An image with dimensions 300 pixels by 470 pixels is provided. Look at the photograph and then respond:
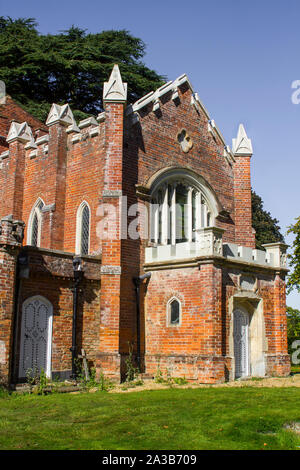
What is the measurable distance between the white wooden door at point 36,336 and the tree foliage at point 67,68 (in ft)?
77.8

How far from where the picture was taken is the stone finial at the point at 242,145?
25.7 m

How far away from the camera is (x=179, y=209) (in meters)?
23.0

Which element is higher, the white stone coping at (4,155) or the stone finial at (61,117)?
the stone finial at (61,117)

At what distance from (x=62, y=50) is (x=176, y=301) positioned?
2741 cm

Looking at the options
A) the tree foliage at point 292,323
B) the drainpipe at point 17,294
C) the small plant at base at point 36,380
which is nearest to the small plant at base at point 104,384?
the small plant at base at point 36,380

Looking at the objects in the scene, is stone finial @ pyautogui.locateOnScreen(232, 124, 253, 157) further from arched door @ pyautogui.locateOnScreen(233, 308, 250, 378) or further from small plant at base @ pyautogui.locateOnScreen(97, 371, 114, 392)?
small plant at base @ pyautogui.locateOnScreen(97, 371, 114, 392)

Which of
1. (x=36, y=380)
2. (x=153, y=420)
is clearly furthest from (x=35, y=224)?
(x=153, y=420)

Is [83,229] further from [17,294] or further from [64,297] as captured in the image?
[17,294]

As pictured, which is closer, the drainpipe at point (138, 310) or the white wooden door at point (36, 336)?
the white wooden door at point (36, 336)

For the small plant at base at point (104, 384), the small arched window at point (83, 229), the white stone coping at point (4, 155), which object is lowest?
the small plant at base at point (104, 384)

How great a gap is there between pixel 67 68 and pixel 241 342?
2668cm

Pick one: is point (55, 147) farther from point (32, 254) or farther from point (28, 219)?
point (32, 254)

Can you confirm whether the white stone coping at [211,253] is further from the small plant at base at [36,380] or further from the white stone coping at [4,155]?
the white stone coping at [4,155]
